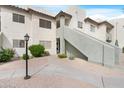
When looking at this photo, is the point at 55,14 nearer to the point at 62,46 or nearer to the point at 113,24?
the point at 62,46

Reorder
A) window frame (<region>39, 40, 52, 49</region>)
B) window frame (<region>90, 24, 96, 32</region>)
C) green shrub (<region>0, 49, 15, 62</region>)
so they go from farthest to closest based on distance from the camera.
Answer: window frame (<region>90, 24, 96, 32</region>) → window frame (<region>39, 40, 52, 49</region>) → green shrub (<region>0, 49, 15, 62</region>)

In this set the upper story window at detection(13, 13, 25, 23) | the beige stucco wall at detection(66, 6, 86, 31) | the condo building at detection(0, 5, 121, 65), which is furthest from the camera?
the beige stucco wall at detection(66, 6, 86, 31)

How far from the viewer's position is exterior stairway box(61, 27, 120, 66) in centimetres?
1441

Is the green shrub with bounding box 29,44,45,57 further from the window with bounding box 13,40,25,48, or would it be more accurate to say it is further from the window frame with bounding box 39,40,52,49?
the window frame with bounding box 39,40,52,49

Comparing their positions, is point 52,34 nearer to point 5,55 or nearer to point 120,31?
point 5,55

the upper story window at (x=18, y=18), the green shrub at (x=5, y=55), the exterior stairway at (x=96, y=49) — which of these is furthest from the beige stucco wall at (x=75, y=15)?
the green shrub at (x=5, y=55)

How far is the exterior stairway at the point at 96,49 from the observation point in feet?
47.3

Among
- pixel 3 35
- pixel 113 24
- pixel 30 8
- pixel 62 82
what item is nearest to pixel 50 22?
pixel 30 8

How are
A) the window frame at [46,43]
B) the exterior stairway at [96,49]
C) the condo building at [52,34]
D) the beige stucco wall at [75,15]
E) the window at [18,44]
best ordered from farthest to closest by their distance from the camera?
the beige stucco wall at [75,15] → the window frame at [46,43] → the window at [18,44] → the condo building at [52,34] → the exterior stairway at [96,49]

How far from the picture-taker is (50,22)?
69.5ft

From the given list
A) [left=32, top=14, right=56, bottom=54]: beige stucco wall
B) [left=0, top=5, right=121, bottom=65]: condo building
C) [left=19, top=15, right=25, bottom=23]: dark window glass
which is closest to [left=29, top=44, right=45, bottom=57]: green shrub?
[left=0, top=5, right=121, bottom=65]: condo building

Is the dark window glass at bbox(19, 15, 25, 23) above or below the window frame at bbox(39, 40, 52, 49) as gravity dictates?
above

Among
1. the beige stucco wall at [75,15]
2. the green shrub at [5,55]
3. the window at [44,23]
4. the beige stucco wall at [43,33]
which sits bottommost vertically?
the green shrub at [5,55]

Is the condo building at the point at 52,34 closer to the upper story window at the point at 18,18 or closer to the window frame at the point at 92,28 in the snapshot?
the upper story window at the point at 18,18
